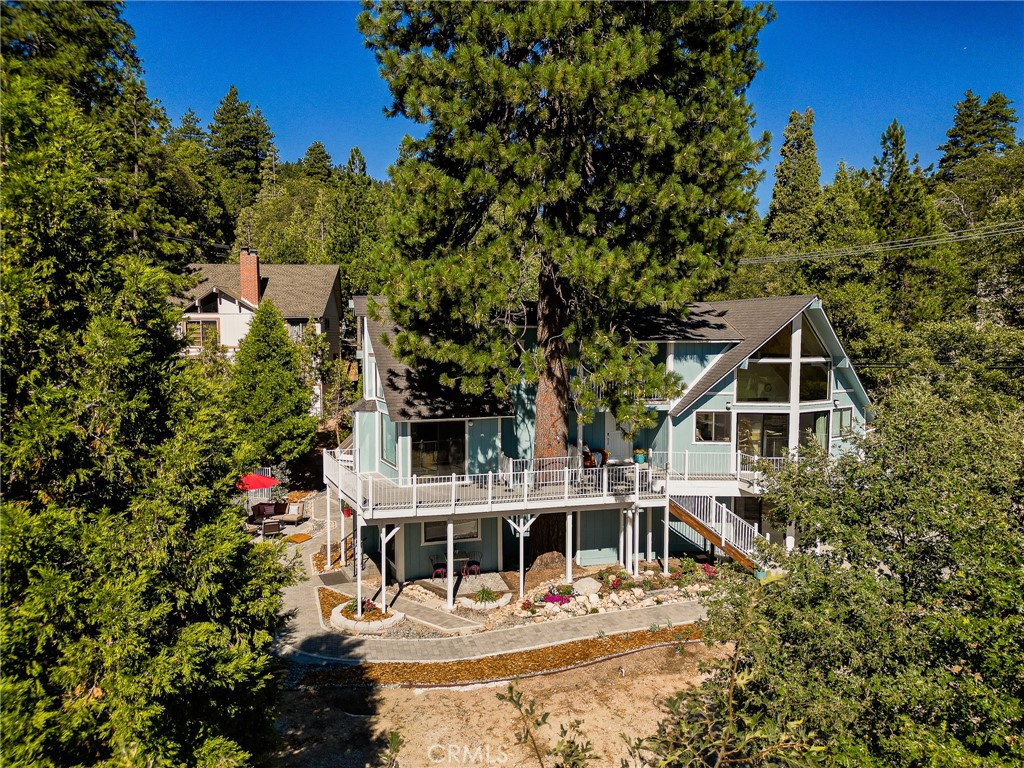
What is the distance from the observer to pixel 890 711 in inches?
272

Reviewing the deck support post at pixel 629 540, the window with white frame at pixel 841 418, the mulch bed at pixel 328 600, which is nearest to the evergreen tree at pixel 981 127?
the window with white frame at pixel 841 418

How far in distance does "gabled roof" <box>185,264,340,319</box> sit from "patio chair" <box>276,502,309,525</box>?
14774 mm

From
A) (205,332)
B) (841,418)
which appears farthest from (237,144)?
(841,418)

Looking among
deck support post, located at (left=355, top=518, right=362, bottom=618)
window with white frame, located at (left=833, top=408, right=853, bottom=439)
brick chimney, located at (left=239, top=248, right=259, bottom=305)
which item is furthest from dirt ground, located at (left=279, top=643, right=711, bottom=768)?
brick chimney, located at (left=239, top=248, right=259, bottom=305)

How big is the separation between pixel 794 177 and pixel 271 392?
48082mm

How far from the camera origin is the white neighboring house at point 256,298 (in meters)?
35.8

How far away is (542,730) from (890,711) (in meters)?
6.08

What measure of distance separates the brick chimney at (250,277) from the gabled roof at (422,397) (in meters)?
22.2

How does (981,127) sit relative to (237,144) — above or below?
below

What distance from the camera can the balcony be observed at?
15.9 meters

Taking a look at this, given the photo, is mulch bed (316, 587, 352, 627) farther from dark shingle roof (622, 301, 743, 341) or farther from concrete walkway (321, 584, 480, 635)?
Answer: dark shingle roof (622, 301, 743, 341)

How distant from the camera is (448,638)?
14820 mm

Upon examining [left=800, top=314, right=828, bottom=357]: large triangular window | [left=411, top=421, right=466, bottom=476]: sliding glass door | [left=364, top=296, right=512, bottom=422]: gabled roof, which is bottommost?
[left=411, top=421, right=466, bottom=476]: sliding glass door

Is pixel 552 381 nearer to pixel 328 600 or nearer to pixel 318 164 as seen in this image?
pixel 328 600
